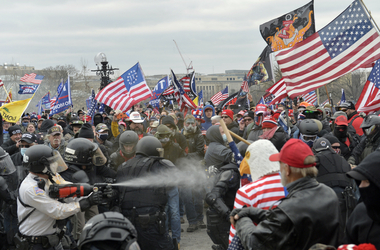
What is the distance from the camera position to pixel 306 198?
9.53 ft

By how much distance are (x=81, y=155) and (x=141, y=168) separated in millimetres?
1002

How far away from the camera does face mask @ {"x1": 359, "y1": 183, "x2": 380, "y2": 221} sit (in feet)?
8.71

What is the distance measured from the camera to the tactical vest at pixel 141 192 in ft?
16.8

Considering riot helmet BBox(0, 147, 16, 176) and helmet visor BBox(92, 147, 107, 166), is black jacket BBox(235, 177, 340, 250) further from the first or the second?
riot helmet BBox(0, 147, 16, 176)

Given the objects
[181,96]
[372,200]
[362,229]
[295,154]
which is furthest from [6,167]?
[181,96]

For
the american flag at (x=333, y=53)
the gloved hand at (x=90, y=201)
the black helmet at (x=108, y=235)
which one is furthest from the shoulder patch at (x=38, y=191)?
the american flag at (x=333, y=53)

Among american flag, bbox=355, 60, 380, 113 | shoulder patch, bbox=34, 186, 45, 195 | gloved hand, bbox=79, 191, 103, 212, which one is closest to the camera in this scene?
shoulder patch, bbox=34, 186, 45, 195

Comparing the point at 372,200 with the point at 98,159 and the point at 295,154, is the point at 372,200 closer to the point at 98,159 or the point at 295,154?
the point at 295,154

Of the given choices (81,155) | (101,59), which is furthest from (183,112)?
(81,155)

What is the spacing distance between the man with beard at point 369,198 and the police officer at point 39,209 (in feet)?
9.80

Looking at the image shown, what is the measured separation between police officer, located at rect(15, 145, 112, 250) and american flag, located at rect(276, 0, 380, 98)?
4.29m

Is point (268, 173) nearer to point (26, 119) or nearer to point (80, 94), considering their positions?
point (26, 119)

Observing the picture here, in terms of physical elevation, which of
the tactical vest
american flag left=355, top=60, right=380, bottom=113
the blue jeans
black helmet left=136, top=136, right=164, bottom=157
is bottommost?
the blue jeans

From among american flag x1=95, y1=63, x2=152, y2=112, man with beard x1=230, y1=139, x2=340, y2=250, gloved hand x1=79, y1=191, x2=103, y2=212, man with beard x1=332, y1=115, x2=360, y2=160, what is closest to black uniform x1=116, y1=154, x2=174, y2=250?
gloved hand x1=79, y1=191, x2=103, y2=212
